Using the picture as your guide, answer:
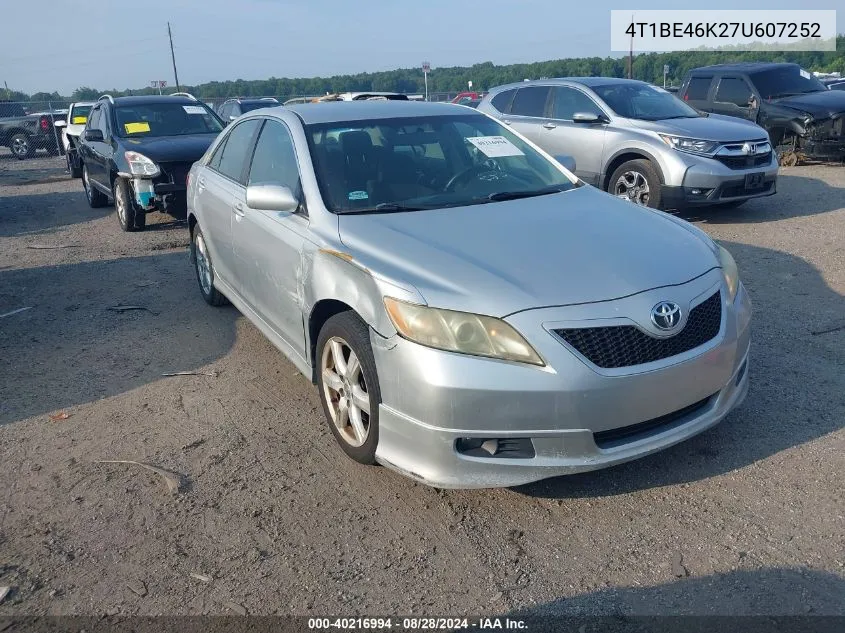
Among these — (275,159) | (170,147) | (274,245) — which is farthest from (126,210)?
(274,245)

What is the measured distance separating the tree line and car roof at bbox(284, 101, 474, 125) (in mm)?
32768

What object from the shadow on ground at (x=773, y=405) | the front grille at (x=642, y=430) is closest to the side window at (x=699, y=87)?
the shadow on ground at (x=773, y=405)

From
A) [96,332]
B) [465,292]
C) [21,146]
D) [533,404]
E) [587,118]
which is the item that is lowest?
[96,332]

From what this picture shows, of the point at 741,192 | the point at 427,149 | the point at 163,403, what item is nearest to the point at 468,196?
the point at 427,149

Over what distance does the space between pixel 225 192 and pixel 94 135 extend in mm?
6379

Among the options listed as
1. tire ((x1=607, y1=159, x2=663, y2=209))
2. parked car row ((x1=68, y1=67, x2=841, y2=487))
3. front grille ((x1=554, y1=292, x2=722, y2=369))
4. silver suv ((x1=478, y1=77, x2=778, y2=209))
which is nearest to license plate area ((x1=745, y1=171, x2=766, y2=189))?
silver suv ((x1=478, y1=77, x2=778, y2=209))

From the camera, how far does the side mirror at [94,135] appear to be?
33.6 feet

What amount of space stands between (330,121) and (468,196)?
997mm

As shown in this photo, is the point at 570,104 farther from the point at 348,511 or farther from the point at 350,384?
the point at 348,511

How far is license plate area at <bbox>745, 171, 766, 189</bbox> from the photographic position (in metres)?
8.41

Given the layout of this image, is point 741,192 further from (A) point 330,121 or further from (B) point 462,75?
(B) point 462,75

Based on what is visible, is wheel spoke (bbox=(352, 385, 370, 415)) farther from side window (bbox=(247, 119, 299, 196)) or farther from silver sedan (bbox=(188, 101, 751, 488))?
side window (bbox=(247, 119, 299, 196))

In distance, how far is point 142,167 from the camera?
9078 mm

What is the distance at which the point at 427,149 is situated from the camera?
4293 mm
